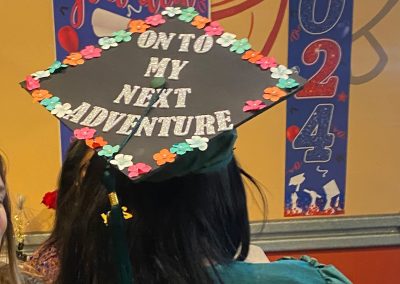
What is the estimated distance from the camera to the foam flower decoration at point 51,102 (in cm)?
86

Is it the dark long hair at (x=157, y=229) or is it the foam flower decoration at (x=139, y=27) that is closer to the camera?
the dark long hair at (x=157, y=229)

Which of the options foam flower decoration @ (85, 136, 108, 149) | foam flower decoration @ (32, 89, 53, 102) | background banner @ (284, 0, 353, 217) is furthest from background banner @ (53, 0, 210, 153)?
foam flower decoration @ (85, 136, 108, 149)

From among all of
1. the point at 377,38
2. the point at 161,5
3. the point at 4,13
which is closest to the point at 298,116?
the point at 377,38

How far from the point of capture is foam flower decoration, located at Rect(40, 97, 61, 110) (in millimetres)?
857

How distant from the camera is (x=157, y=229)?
84 centimetres

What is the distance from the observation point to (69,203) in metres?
1.07

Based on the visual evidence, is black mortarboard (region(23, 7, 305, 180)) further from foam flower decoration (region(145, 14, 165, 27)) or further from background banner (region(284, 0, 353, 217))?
background banner (region(284, 0, 353, 217))

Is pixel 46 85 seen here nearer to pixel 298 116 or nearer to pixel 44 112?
pixel 44 112

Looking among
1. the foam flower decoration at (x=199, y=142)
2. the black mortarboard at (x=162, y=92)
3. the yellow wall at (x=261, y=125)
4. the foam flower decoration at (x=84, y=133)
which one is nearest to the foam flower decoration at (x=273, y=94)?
the black mortarboard at (x=162, y=92)

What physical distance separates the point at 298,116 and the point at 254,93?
80cm

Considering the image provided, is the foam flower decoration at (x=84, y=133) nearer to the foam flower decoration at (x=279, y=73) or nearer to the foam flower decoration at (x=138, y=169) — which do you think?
the foam flower decoration at (x=138, y=169)

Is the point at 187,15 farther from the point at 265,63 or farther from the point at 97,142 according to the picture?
the point at 97,142

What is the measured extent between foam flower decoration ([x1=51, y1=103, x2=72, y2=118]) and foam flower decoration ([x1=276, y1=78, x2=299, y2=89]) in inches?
10.1

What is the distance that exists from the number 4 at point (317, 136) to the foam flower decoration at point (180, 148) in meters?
0.90
